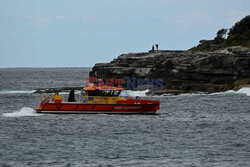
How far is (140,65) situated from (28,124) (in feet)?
151

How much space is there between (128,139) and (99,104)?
13.4 m

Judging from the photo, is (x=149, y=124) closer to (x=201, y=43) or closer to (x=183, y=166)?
(x=183, y=166)

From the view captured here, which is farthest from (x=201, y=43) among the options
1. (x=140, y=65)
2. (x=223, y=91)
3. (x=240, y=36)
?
(x=223, y=91)

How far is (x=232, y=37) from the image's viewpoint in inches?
4427

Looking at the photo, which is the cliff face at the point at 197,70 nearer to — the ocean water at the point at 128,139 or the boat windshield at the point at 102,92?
the ocean water at the point at 128,139

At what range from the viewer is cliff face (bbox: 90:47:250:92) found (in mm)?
69938

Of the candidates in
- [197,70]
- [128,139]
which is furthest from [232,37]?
[128,139]

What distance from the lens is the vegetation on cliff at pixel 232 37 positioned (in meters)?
108

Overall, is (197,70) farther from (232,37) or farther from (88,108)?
(232,37)

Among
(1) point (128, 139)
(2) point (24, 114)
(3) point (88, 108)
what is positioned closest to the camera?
(1) point (128, 139)

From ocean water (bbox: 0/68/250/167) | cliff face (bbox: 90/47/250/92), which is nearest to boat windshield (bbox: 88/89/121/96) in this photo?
ocean water (bbox: 0/68/250/167)

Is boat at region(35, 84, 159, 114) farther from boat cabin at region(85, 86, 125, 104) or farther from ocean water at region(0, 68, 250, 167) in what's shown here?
ocean water at region(0, 68, 250, 167)

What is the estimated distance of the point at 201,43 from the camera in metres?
128

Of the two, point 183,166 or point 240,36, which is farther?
point 240,36
